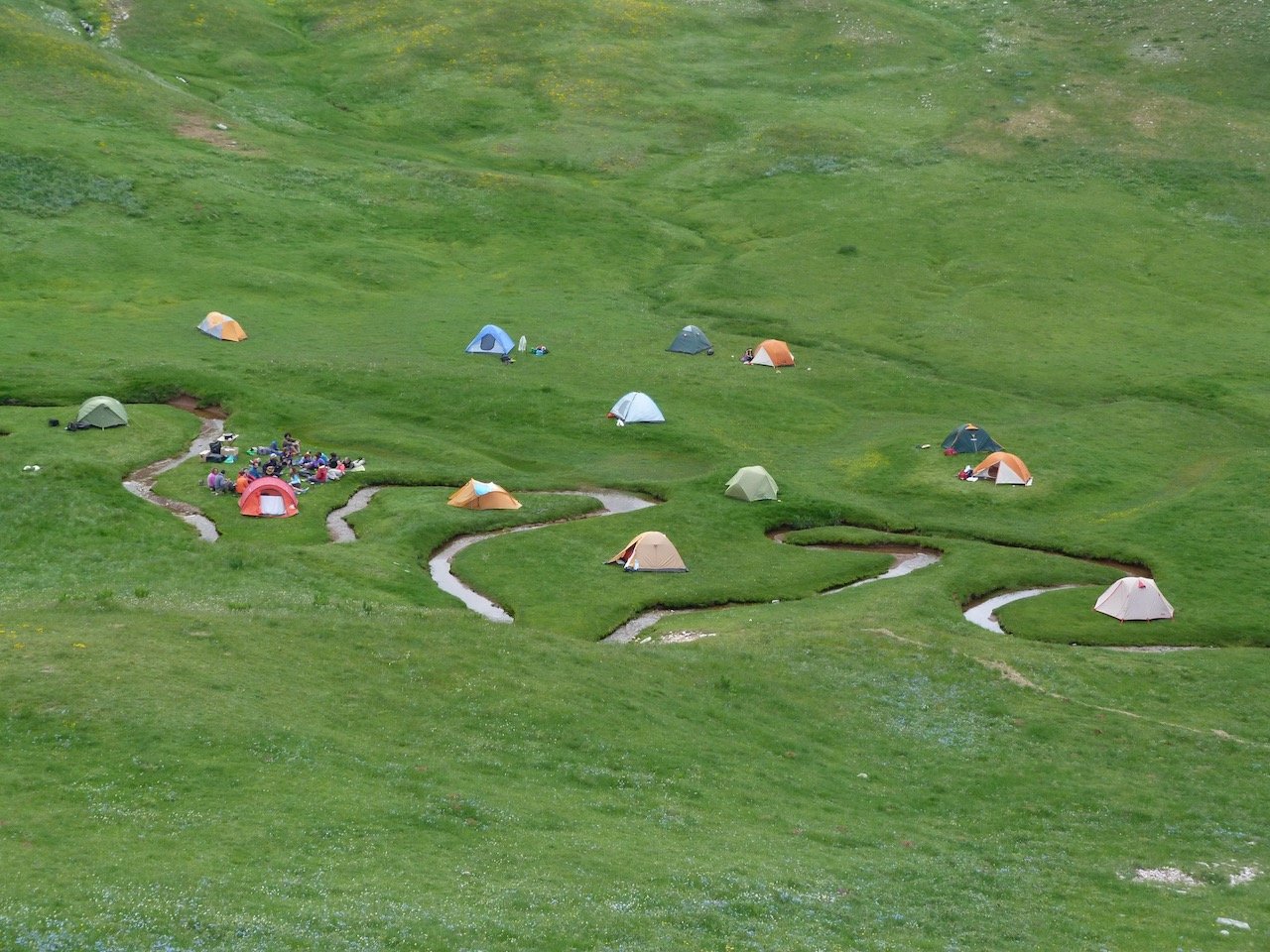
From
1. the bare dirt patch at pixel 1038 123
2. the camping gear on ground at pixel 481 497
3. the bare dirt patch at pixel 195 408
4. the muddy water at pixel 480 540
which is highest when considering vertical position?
the bare dirt patch at pixel 1038 123

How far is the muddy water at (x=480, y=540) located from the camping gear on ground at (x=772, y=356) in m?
29.7

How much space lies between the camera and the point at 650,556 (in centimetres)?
6850

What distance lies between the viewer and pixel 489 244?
129125 millimetres

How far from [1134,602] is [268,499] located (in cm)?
4261

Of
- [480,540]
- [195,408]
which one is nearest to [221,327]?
[195,408]

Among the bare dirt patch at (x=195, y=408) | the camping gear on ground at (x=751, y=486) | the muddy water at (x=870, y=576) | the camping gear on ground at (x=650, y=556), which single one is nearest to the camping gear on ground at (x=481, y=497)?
the camping gear on ground at (x=650, y=556)

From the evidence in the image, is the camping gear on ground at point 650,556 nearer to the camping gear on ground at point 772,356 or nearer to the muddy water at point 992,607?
the muddy water at point 992,607

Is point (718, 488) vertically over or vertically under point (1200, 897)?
under

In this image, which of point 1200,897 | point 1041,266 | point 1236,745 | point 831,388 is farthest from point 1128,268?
point 1200,897

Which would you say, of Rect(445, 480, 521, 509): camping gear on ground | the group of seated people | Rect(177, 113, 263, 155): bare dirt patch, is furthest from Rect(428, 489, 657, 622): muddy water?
Rect(177, 113, 263, 155): bare dirt patch

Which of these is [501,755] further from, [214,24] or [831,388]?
[214,24]

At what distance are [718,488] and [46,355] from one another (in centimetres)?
4590

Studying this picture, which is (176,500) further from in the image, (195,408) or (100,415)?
(195,408)

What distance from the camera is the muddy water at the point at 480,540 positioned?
206ft
